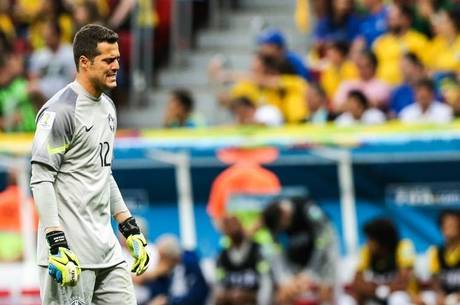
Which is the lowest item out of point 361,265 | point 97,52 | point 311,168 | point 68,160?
point 361,265

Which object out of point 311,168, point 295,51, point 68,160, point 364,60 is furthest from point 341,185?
point 68,160

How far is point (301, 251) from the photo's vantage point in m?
13.2

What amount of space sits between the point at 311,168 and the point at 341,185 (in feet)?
1.08

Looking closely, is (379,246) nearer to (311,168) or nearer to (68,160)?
(311,168)

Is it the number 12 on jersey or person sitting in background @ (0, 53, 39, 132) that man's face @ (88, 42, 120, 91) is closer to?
the number 12 on jersey

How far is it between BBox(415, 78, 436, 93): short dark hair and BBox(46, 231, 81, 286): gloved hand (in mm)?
6529

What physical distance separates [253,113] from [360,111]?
1109mm

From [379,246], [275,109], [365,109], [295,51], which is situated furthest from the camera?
[295,51]

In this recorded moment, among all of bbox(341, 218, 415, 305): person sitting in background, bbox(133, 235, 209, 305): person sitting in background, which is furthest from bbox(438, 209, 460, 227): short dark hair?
bbox(133, 235, 209, 305): person sitting in background

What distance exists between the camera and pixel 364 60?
14.7 m

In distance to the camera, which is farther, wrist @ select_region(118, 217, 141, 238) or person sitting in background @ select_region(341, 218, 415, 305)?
person sitting in background @ select_region(341, 218, 415, 305)

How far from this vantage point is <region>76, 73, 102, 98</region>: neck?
812cm

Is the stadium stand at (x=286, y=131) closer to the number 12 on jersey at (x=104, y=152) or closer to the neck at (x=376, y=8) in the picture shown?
the neck at (x=376, y=8)

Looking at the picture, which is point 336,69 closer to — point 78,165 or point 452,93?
point 452,93
